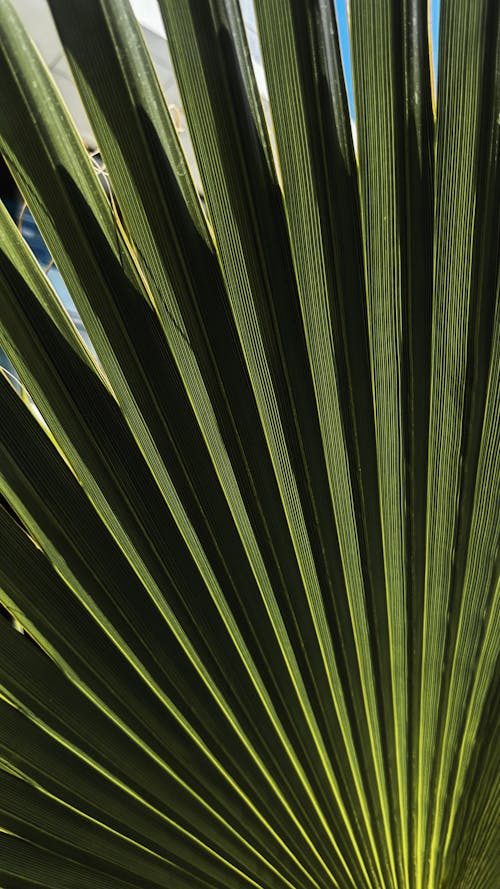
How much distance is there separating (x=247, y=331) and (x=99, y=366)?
26cm

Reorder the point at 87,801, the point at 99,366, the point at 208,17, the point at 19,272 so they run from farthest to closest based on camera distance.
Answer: the point at 87,801 → the point at 99,366 → the point at 19,272 → the point at 208,17

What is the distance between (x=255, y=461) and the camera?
1123 mm

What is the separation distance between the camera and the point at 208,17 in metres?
0.78

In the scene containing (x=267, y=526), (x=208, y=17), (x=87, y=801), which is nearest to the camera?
(x=208, y=17)

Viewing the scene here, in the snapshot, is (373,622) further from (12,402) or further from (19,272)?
(19,272)

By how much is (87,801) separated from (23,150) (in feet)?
4.00

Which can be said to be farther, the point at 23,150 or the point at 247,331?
the point at 247,331

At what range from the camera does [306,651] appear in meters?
1.28

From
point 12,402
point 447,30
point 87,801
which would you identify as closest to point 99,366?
point 12,402

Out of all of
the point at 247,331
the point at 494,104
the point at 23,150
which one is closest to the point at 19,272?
the point at 23,150

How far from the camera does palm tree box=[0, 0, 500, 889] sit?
85 cm

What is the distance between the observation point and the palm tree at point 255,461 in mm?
848

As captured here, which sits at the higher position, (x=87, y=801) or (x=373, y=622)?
(x=373, y=622)

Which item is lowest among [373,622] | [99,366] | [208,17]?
[373,622]
